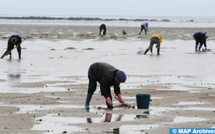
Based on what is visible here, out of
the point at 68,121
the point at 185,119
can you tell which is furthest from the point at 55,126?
the point at 185,119

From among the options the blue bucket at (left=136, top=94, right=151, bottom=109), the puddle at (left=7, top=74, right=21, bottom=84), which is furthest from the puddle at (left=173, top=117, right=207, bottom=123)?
the puddle at (left=7, top=74, right=21, bottom=84)

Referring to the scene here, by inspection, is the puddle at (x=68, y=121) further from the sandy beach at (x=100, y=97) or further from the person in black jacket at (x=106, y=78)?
the person in black jacket at (x=106, y=78)

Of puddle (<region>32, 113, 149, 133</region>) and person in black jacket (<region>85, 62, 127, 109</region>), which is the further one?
person in black jacket (<region>85, 62, 127, 109</region>)

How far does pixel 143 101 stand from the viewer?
45.5 ft

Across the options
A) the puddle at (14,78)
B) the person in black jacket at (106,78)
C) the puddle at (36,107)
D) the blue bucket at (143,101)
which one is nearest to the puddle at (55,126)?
the puddle at (36,107)

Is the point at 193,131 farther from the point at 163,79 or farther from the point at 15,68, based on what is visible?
the point at 15,68

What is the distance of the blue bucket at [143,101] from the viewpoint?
13.8 m

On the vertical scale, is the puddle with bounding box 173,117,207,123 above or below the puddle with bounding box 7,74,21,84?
above

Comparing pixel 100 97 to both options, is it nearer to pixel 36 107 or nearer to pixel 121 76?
pixel 36 107

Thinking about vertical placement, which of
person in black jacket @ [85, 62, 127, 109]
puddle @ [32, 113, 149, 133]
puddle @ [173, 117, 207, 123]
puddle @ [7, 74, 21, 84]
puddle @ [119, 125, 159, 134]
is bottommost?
puddle @ [7, 74, 21, 84]

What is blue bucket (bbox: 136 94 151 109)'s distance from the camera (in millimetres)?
13836

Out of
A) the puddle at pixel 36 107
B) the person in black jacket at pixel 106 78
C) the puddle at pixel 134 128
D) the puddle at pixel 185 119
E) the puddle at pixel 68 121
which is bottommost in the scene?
the puddle at pixel 36 107

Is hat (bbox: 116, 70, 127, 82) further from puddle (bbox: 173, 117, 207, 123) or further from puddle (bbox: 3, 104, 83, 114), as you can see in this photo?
puddle (bbox: 3, 104, 83, 114)

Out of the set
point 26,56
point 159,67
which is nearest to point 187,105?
point 159,67
